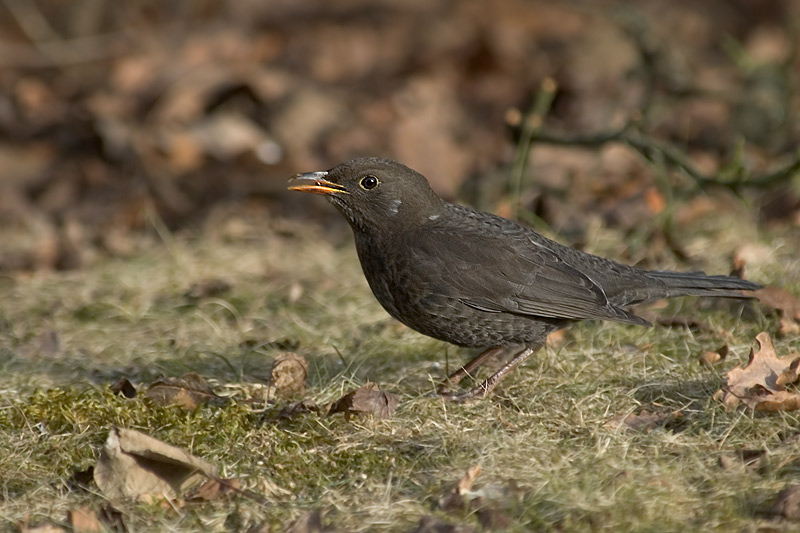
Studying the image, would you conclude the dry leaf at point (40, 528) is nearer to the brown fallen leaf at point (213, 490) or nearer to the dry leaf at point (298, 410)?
the brown fallen leaf at point (213, 490)

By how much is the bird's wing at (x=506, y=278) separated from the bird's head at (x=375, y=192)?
0.19 m

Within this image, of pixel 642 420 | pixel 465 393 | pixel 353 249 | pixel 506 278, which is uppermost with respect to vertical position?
pixel 506 278

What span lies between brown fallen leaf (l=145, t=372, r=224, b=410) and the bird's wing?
44.3 inches

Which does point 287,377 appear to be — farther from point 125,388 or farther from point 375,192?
point 375,192

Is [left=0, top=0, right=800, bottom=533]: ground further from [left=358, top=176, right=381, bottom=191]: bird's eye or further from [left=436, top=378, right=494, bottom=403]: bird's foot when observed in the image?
[left=358, top=176, right=381, bottom=191]: bird's eye

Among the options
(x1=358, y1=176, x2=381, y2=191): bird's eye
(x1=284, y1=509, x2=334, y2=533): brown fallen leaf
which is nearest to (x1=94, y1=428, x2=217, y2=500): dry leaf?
(x1=284, y1=509, x2=334, y2=533): brown fallen leaf

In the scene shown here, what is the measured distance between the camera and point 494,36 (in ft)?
37.3

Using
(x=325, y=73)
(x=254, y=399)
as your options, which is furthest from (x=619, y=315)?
(x=325, y=73)

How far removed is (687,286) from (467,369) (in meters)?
1.11

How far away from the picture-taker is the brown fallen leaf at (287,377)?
4.46 metres

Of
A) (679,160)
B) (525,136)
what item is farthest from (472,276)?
(525,136)

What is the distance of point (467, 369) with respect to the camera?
472 cm

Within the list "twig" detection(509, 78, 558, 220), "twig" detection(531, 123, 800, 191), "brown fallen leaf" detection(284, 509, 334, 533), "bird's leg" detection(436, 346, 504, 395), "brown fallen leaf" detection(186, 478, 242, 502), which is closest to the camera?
"brown fallen leaf" detection(284, 509, 334, 533)

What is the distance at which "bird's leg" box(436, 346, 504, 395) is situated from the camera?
15.2 feet
